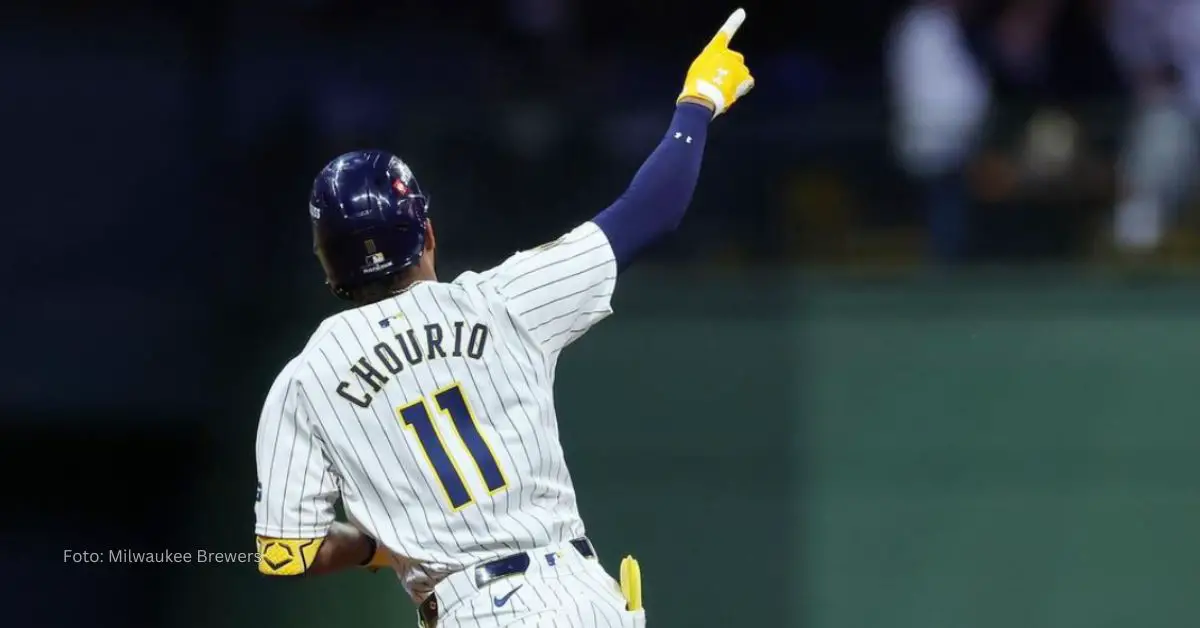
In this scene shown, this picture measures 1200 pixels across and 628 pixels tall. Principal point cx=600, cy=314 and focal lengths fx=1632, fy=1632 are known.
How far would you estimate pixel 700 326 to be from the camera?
228 inches

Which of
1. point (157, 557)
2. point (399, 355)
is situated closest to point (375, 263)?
point (399, 355)

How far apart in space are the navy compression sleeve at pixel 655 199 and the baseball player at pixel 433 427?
0.16ft

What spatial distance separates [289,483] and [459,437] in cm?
32

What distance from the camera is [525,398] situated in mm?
2939

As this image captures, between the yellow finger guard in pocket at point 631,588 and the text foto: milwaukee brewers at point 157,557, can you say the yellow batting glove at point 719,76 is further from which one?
the text foto: milwaukee brewers at point 157,557

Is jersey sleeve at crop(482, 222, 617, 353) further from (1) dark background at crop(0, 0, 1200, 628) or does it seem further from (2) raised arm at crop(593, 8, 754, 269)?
(1) dark background at crop(0, 0, 1200, 628)

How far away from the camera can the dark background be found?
5.71 m

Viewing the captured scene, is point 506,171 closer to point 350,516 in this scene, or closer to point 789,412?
point 789,412

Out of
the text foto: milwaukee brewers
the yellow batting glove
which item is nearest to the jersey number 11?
the yellow batting glove

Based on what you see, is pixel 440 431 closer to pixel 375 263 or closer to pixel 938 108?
pixel 375 263

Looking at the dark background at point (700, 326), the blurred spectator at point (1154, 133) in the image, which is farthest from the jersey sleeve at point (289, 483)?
the blurred spectator at point (1154, 133)

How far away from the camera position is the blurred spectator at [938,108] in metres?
5.69

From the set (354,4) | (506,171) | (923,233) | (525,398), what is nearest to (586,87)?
(506,171)

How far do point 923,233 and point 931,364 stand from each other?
466 millimetres
